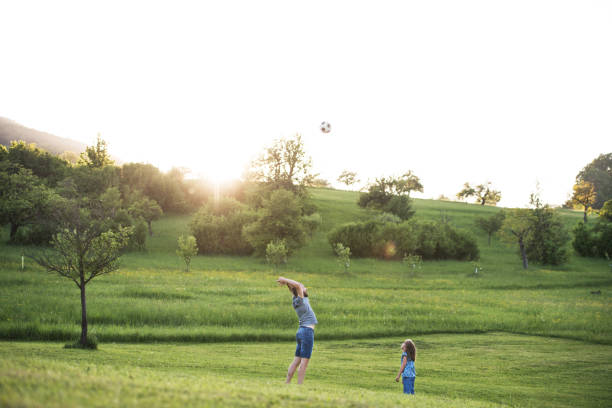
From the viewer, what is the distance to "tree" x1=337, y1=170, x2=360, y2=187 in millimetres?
162375

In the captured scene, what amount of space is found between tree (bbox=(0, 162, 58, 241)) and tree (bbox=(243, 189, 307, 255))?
24.6 m

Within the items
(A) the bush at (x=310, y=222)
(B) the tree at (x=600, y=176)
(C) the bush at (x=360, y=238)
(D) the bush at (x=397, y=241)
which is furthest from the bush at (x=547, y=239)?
(B) the tree at (x=600, y=176)

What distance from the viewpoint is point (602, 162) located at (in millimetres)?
129500

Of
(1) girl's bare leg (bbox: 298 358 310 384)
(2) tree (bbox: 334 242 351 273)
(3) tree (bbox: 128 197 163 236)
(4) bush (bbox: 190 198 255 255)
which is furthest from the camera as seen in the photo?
(3) tree (bbox: 128 197 163 236)

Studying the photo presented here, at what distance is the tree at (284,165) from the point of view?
7569 cm

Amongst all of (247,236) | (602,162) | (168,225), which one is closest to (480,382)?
(247,236)

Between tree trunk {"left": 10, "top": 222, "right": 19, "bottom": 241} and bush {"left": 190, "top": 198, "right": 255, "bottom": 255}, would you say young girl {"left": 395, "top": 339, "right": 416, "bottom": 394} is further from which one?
tree trunk {"left": 10, "top": 222, "right": 19, "bottom": 241}

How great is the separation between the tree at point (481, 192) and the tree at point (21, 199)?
126819 mm

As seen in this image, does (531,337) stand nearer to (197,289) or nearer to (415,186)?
(197,289)

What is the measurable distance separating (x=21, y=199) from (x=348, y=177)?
126092mm

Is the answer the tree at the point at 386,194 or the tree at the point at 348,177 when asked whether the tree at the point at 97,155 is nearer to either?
the tree at the point at 386,194

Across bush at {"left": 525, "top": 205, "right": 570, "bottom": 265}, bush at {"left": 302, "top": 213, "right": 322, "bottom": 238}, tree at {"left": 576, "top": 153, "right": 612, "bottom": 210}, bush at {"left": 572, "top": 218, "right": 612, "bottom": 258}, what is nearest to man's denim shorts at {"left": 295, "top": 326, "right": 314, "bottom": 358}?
bush at {"left": 302, "top": 213, "right": 322, "bottom": 238}

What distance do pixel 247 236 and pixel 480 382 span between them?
44.8m

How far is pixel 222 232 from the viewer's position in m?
60.0
